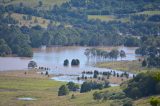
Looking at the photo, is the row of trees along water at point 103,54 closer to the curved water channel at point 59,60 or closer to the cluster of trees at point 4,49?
the curved water channel at point 59,60

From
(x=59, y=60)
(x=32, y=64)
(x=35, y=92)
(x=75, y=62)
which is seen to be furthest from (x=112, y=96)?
(x=59, y=60)

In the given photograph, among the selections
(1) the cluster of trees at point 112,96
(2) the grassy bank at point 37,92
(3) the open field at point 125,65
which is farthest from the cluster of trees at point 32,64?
(1) the cluster of trees at point 112,96

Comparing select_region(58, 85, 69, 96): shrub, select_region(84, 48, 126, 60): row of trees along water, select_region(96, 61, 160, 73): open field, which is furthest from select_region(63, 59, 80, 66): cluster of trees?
select_region(58, 85, 69, 96): shrub

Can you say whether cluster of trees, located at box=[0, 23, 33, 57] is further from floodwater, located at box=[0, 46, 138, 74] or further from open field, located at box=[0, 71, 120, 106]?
open field, located at box=[0, 71, 120, 106]

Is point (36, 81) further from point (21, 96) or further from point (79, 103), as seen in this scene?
point (79, 103)

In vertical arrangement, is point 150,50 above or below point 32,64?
above

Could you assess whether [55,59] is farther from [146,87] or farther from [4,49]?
[146,87]

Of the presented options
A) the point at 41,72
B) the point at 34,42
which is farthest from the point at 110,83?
the point at 34,42
